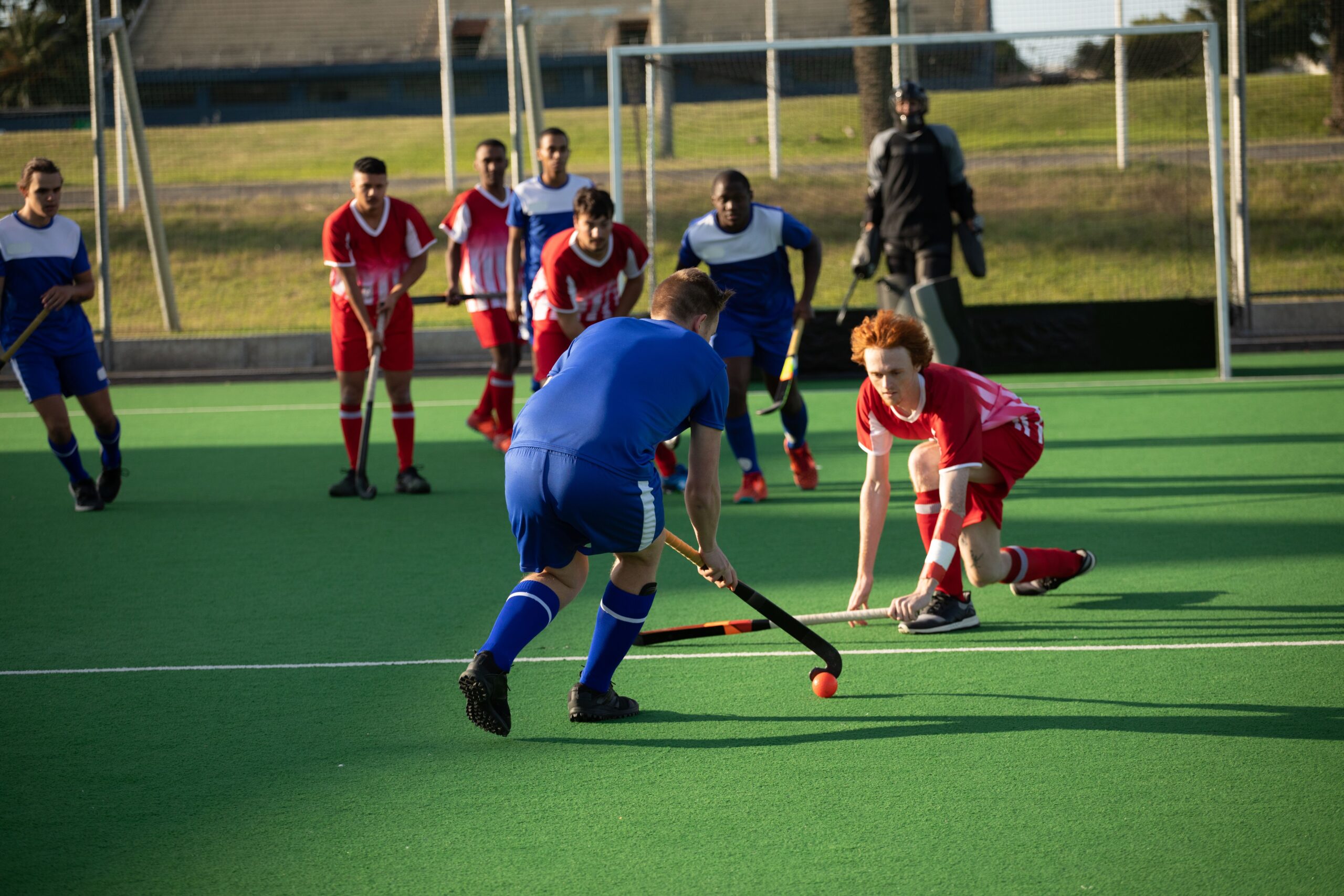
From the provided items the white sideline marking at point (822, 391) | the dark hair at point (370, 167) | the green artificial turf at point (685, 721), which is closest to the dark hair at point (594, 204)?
the dark hair at point (370, 167)

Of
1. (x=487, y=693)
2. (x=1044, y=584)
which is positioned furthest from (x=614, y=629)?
(x=1044, y=584)

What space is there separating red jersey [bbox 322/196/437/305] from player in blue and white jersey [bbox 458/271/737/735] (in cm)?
368

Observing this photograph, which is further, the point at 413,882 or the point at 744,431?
the point at 744,431

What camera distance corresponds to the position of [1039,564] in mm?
4629

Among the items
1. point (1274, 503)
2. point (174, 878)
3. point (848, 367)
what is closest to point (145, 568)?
point (174, 878)

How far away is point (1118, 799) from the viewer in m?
3.01

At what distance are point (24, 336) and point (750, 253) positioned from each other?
Answer: 3.56 meters

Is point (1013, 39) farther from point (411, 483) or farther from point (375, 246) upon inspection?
point (411, 483)

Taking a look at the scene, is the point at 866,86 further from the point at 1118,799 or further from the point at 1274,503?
the point at 1118,799

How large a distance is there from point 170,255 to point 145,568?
435 inches

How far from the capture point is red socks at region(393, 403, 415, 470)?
23.2ft

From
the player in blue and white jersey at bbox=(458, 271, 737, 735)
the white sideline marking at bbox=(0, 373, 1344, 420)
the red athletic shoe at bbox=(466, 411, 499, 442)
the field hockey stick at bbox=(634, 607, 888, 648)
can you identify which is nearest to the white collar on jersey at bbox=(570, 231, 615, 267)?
the red athletic shoe at bbox=(466, 411, 499, 442)

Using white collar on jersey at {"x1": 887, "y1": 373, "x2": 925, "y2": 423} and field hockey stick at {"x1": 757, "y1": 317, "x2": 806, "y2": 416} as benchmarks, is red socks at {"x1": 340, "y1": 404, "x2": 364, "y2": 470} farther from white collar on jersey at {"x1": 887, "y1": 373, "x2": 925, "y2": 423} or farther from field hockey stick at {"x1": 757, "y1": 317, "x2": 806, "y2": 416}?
white collar on jersey at {"x1": 887, "y1": 373, "x2": 925, "y2": 423}

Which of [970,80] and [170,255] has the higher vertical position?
[970,80]
